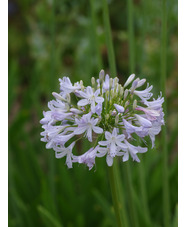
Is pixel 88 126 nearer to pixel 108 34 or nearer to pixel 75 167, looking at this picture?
pixel 108 34

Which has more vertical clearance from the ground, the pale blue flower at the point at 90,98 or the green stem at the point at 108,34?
the green stem at the point at 108,34

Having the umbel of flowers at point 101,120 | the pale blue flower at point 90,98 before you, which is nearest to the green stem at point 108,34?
the umbel of flowers at point 101,120

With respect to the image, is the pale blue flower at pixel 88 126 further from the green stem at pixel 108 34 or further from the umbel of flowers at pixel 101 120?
the green stem at pixel 108 34

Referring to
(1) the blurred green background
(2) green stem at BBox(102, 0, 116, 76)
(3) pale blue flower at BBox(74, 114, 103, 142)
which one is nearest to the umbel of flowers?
(3) pale blue flower at BBox(74, 114, 103, 142)

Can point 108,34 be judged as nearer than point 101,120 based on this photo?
No

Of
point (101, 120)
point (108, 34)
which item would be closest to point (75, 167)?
point (108, 34)

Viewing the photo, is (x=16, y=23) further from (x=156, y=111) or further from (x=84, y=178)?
(x=156, y=111)

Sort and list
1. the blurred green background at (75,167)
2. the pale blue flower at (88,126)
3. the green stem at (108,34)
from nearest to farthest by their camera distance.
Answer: the pale blue flower at (88,126) → the green stem at (108,34) → the blurred green background at (75,167)

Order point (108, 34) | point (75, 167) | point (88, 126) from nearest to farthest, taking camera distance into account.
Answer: point (88, 126) → point (108, 34) → point (75, 167)

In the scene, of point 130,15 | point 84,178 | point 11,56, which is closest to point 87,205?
point 84,178
